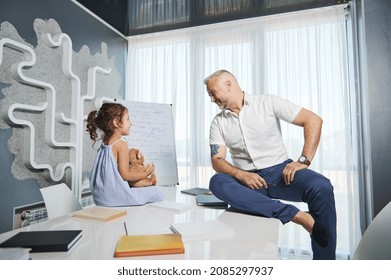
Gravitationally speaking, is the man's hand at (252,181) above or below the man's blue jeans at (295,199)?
above

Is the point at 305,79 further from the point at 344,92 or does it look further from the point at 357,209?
the point at 357,209

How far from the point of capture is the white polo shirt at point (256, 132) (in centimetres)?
115

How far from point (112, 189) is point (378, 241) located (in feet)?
3.08

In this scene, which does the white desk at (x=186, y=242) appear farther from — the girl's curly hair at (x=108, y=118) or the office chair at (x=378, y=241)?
the girl's curly hair at (x=108, y=118)

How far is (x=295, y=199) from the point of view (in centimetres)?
100

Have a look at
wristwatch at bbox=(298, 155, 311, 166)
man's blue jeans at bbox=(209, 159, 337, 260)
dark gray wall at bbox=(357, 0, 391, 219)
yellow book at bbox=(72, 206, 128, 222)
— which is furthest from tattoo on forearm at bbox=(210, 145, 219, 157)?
dark gray wall at bbox=(357, 0, 391, 219)

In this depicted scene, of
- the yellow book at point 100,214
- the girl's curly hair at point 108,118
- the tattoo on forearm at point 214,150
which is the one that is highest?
the girl's curly hair at point 108,118

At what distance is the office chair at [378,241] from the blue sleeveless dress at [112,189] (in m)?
0.80

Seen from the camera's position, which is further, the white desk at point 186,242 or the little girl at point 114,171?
the little girl at point 114,171

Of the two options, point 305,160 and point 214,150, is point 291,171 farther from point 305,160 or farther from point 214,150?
point 214,150

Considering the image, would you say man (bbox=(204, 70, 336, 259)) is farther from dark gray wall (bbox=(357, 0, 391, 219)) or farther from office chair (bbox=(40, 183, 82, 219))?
office chair (bbox=(40, 183, 82, 219))

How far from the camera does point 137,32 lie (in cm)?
184

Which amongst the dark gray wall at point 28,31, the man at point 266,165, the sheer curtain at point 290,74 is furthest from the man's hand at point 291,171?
the dark gray wall at point 28,31

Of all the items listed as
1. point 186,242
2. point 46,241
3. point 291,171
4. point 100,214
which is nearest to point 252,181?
point 291,171
